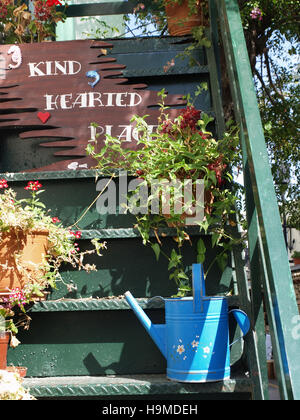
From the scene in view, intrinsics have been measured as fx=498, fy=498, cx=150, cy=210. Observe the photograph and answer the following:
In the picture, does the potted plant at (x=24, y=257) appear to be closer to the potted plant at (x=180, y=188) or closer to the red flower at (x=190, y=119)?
the potted plant at (x=180, y=188)

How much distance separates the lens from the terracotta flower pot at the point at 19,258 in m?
1.72

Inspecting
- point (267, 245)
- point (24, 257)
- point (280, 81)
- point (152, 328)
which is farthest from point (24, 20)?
point (280, 81)

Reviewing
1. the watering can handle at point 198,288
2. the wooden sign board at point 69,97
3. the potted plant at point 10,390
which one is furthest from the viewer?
the wooden sign board at point 69,97

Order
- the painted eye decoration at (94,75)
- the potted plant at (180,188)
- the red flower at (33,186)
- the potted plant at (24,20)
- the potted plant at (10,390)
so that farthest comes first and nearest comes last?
1. the potted plant at (24,20)
2. the painted eye decoration at (94,75)
3. the red flower at (33,186)
4. the potted plant at (180,188)
5. the potted plant at (10,390)

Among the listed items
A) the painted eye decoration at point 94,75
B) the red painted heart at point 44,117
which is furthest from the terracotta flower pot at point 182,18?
the red painted heart at point 44,117

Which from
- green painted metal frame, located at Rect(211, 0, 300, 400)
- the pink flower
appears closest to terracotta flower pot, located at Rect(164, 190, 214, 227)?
green painted metal frame, located at Rect(211, 0, 300, 400)

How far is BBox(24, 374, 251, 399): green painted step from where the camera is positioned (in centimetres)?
150

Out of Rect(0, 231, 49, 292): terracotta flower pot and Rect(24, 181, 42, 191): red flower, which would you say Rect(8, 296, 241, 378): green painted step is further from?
Rect(24, 181, 42, 191): red flower

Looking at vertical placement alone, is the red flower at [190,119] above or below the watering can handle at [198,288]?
above

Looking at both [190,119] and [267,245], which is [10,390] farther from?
[190,119]

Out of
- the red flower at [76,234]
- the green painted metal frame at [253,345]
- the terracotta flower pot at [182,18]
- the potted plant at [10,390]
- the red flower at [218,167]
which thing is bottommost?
the potted plant at [10,390]

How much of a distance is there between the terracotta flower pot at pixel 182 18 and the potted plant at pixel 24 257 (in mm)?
1600

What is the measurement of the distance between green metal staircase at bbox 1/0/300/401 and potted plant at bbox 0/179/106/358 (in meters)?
0.07

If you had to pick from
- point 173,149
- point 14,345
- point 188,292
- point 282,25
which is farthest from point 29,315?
point 282,25
